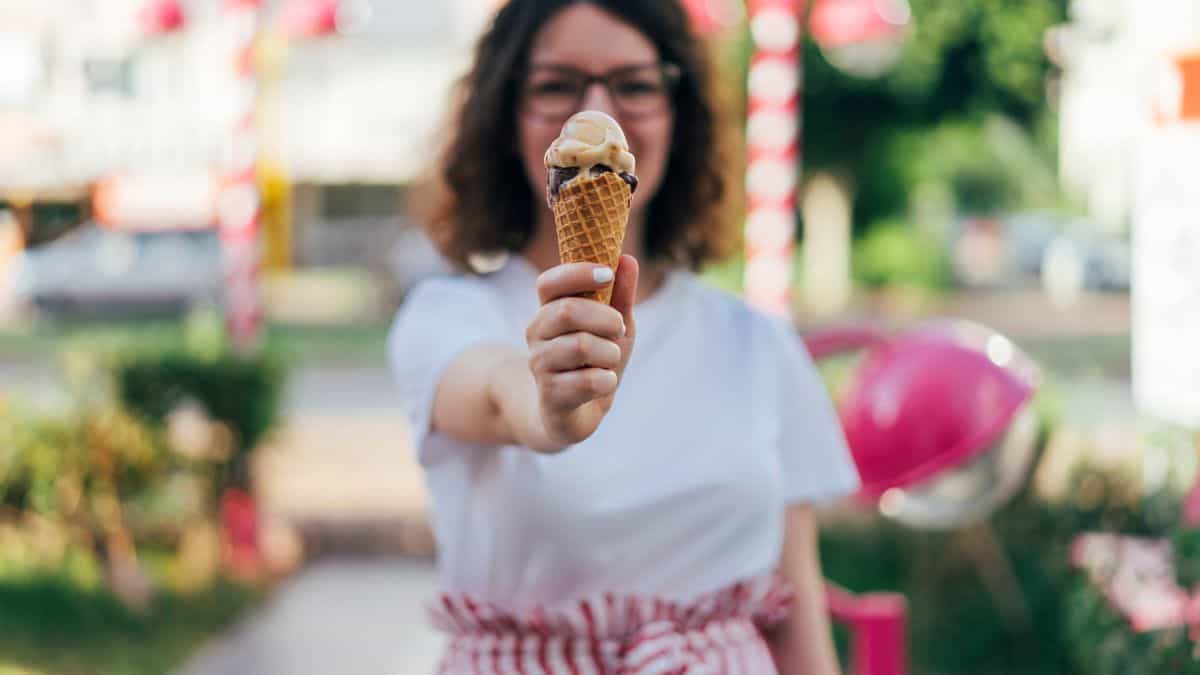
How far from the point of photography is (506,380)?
150 cm

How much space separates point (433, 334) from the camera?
1.73 m

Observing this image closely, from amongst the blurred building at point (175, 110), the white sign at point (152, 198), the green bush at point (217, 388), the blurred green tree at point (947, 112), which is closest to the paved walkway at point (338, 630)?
the green bush at point (217, 388)

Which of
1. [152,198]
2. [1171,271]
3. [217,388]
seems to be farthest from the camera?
[152,198]

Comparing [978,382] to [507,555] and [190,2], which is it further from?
[190,2]

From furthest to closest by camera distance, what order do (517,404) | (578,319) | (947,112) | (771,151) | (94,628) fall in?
(947,112) < (771,151) < (94,628) < (517,404) < (578,319)

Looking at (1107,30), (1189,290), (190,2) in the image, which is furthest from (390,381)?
(1189,290)

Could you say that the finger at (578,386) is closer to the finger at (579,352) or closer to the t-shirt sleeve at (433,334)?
the finger at (579,352)

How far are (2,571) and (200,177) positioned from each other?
68.6 feet

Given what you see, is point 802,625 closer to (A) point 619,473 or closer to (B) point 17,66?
(A) point 619,473

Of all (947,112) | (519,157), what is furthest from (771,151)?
(947,112)

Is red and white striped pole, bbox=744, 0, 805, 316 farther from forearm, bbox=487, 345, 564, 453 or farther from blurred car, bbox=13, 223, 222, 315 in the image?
blurred car, bbox=13, 223, 222, 315

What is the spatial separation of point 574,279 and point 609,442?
1.91ft

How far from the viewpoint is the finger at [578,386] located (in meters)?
1.17

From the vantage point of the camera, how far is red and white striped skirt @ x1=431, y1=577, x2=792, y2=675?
1.67 m
